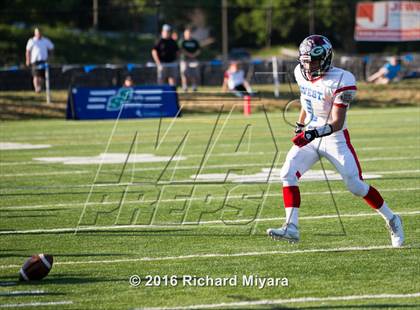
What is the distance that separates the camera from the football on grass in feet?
19.6

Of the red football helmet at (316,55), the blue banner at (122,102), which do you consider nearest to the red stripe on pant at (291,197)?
the red football helmet at (316,55)

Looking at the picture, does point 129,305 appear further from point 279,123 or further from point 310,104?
point 279,123

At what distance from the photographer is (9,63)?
103 ft

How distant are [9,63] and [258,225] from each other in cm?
2456

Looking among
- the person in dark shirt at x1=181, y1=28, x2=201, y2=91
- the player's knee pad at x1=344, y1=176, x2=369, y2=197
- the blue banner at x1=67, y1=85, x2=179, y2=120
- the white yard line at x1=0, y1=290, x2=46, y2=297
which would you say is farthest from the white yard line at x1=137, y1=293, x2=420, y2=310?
the person in dark shirt at x1=181, y1=28, x2=201, y2=91

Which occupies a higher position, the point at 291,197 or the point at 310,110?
the point at 310,110

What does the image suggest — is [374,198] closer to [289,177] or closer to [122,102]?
[289,177]

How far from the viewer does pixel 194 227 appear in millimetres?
8109

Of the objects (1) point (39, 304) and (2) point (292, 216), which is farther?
(2) point (292, 216)

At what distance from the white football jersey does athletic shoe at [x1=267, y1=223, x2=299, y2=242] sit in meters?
0.81

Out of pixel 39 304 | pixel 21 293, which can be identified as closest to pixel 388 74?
pixel 21 293

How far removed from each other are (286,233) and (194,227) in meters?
1.47

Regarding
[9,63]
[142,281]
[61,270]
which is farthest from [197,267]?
[9,63]

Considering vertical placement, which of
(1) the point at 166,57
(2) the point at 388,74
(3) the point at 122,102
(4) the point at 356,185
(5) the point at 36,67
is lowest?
(2) the point at 388,74
